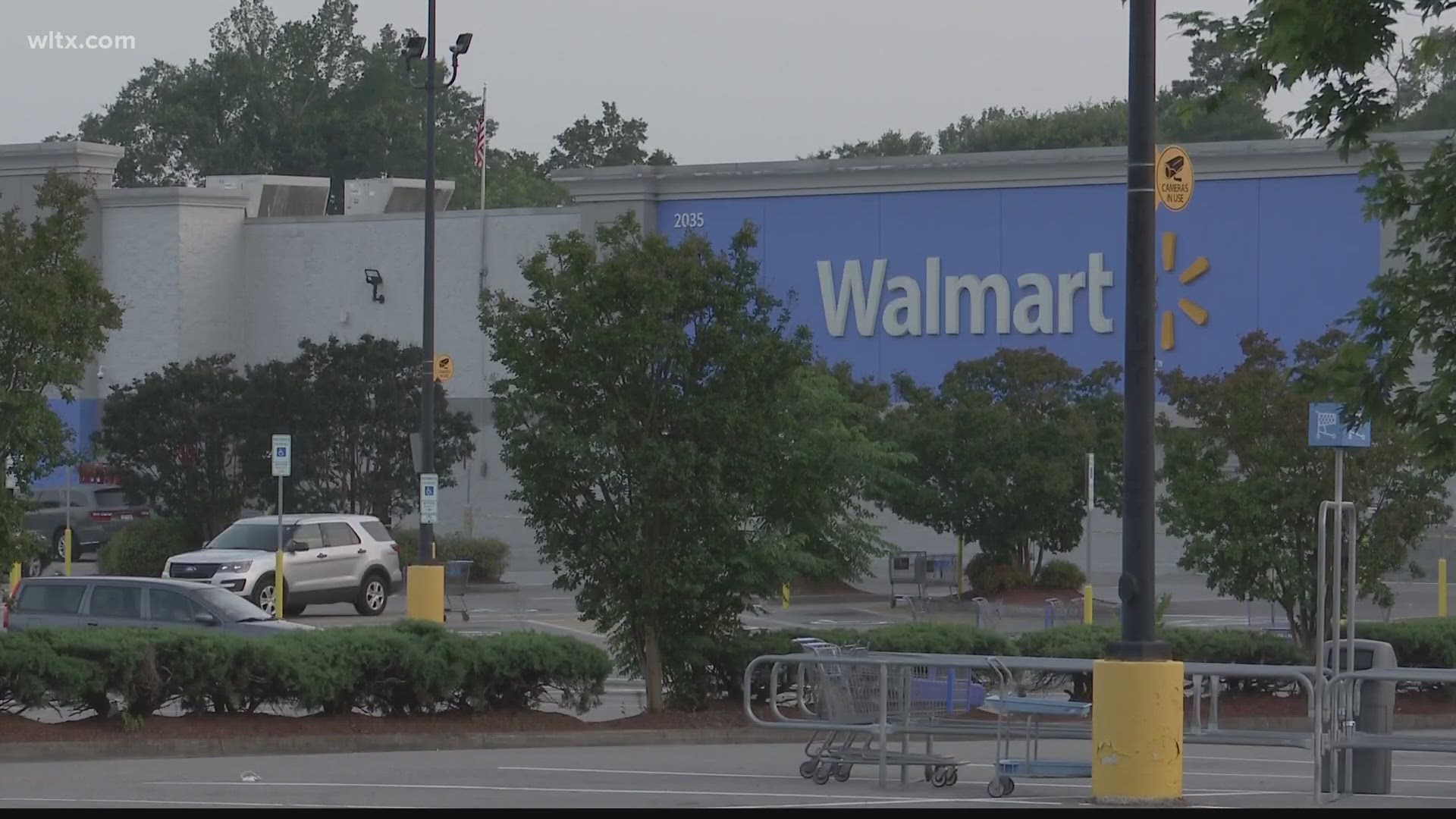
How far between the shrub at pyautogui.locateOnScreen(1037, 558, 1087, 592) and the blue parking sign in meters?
24.2

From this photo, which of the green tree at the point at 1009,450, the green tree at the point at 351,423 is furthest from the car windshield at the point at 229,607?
the green tree at the point at 351,423

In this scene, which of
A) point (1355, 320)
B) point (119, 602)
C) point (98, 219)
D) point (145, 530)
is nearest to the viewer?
point (1355, 320)

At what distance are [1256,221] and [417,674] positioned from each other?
3294 cm

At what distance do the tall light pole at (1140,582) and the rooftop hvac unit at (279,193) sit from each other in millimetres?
48977

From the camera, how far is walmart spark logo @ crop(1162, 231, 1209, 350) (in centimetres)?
4653

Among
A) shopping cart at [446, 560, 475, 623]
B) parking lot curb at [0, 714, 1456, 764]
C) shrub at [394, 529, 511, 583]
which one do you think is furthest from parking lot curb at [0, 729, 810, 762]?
shrub at [394, 529, 511, 583]

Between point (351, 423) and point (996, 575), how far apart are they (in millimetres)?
14818

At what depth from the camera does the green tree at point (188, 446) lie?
4288cm

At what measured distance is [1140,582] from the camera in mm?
12219

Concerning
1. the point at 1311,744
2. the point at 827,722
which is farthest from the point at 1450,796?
the point at 827,722

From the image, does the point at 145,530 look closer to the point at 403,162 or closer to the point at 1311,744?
the point at 1311,744

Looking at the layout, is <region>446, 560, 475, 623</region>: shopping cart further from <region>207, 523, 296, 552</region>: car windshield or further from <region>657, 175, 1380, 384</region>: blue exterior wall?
<region>657, 175, 1380, 384</region>: blue exterior wall

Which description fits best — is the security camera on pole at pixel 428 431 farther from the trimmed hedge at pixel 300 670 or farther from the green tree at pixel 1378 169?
the green tree at pixel 1378 169

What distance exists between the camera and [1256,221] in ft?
152
